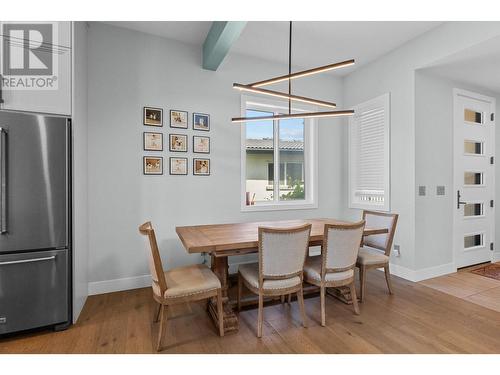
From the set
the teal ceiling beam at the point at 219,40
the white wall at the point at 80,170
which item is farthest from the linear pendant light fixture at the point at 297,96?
the white wall at the point at 80,170

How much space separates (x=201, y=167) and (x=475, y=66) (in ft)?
11.6

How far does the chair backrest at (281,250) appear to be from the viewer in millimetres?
1915

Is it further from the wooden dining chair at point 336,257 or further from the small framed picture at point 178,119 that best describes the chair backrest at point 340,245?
the small framed picture at point 178,119

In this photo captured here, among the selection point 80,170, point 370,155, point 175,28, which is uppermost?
point 175,28

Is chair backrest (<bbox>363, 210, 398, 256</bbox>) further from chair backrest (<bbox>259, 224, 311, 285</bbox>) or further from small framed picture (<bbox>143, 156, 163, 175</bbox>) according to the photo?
small framed picture (<bbox>143, 156, 163, 175</bbox>)

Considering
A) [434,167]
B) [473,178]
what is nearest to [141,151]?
[434,167]

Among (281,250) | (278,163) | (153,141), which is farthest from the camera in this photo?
(278,163)

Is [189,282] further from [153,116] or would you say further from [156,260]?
[153,116]

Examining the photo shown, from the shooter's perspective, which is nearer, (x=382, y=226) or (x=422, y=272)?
(x=382, y=226)

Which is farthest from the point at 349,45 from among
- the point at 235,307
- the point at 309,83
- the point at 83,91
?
the point at 235,307

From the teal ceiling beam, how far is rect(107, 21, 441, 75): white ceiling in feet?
0.41

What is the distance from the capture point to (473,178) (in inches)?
152

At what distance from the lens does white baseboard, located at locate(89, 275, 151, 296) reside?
2.83 m

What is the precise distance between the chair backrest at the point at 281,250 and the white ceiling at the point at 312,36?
233cm
